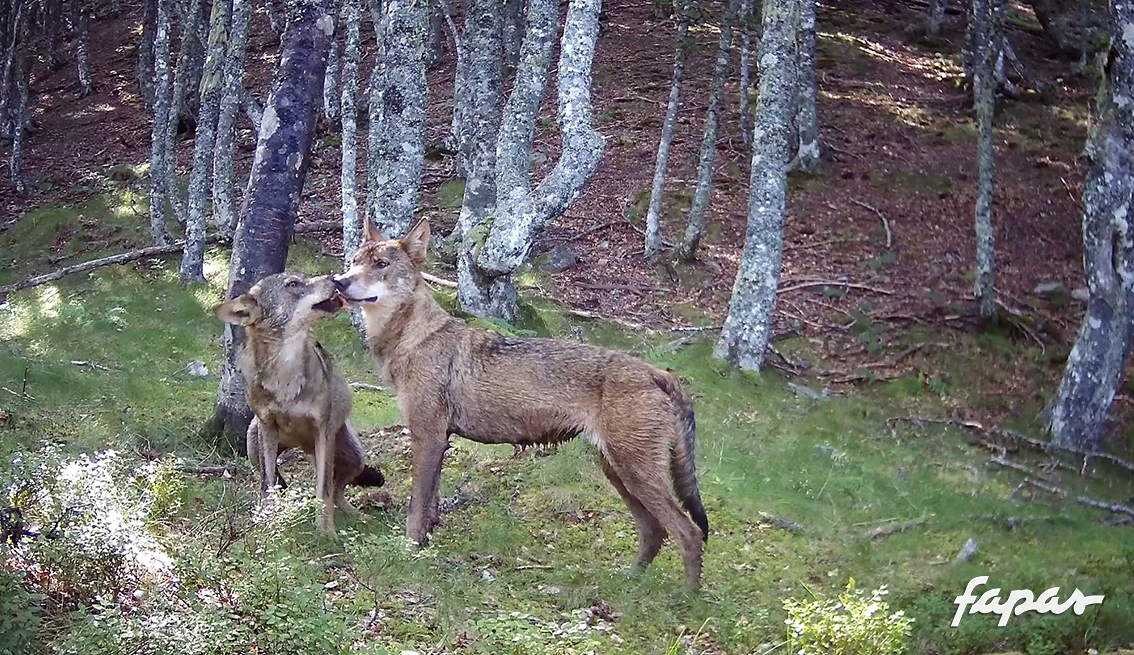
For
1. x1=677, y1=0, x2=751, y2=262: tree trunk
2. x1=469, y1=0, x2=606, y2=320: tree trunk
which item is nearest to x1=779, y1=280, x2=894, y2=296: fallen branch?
x1=677, y1=0, x2=751, y2=262: tree trunk

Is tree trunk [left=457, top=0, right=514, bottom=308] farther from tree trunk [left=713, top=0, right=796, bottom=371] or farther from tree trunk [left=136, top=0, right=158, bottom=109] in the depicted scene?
tree trunk [left=136, top=0, right=158, bottom=109]

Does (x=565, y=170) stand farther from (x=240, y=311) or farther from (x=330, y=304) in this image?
(x=240, y=311)

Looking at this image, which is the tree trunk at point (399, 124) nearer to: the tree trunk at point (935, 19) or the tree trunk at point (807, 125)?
the tree trunk at point (807, 125)

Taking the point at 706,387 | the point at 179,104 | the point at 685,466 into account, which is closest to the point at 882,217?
the point at 706,387

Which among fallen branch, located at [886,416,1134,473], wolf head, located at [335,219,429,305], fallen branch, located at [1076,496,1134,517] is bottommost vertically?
fallen branch, located at [886,416,1134,473]

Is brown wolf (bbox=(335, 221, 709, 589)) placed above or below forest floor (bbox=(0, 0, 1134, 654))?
above

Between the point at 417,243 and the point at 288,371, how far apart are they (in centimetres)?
150

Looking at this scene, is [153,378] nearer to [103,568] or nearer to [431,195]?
[103,568]

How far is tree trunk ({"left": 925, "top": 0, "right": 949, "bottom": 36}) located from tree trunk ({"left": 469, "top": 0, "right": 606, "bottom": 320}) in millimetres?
23673

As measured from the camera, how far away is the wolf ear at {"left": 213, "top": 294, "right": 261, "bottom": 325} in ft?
26.8

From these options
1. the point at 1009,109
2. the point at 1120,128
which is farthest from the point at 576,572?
the point at 1009,109

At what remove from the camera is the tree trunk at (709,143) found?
18.3 meters

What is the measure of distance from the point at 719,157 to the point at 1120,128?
428 inches

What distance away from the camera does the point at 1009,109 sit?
2759cm
